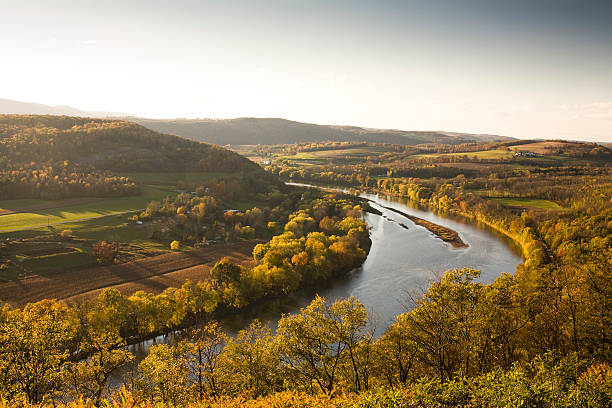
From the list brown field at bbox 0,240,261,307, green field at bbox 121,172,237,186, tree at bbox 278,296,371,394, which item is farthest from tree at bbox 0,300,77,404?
green field at bbox 121,172,237,186

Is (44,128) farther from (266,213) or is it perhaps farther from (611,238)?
(611,238)

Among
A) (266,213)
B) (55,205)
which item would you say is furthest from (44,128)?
(266,213)

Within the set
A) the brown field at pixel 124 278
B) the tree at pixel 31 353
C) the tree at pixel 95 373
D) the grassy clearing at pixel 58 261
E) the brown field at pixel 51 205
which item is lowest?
the brown field at pixel 124 278

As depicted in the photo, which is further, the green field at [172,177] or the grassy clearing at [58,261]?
the green field at [172,177]

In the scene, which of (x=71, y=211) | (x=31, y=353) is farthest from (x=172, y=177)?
(x=31, y=353)

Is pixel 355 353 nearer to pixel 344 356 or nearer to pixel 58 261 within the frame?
pixel 344 356

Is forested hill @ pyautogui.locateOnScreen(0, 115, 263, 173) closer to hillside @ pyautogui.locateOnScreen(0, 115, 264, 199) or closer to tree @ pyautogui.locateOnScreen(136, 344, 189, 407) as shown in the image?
hillside @ pyautogui.locateOnScreen(0, 115, 264, 199)

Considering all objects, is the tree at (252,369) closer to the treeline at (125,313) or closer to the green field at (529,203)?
the treeline at (125,313)

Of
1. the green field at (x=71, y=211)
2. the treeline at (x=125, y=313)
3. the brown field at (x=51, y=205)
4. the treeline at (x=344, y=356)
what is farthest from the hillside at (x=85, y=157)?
the treeline at (x=344, y=356)
